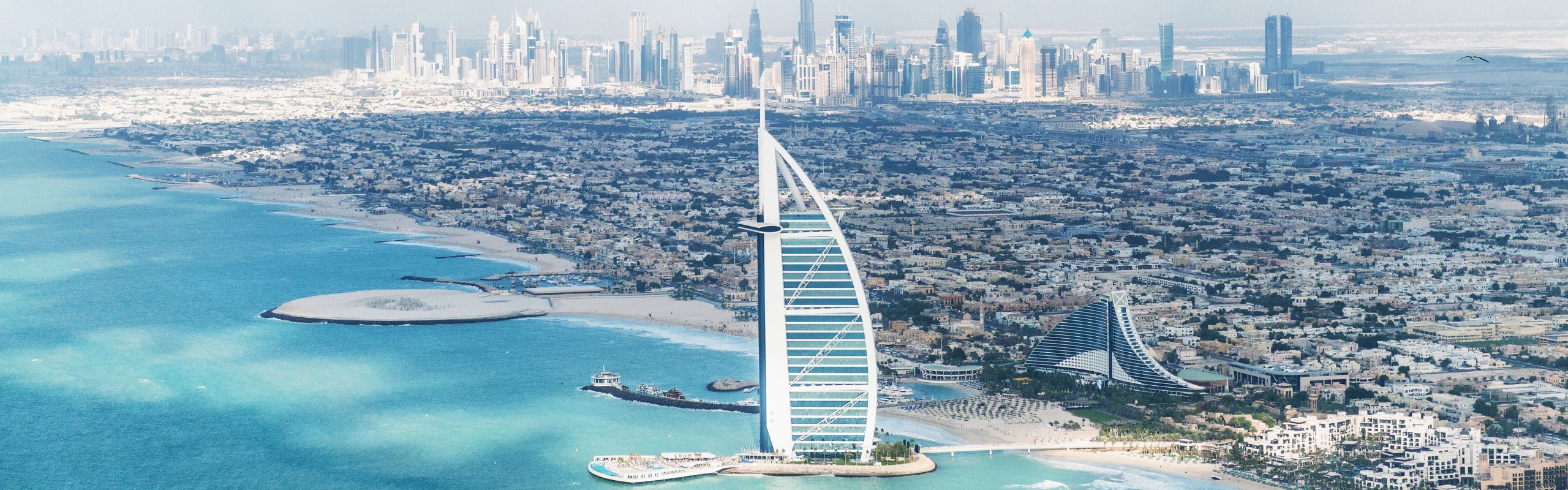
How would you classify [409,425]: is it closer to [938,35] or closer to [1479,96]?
[1479,96]

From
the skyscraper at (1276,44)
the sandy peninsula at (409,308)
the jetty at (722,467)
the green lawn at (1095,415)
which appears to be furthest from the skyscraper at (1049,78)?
the jetty at (722,467)

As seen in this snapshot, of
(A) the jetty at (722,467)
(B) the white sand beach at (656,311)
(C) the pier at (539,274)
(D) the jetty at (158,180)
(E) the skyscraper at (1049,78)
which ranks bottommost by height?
(A) the jetty at (722,467)

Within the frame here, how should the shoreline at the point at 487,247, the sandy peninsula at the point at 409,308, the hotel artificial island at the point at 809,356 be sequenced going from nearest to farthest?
1. the hotel artificial island at the point at 809,356
2. the shoreline at the point at 487,247
3. the sandy peninsula at the point at 409,308

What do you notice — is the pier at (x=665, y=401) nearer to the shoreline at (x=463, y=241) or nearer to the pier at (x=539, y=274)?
the shoreline at (x=463, y=241)

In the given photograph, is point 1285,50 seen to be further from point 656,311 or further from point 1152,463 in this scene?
point 1152,463

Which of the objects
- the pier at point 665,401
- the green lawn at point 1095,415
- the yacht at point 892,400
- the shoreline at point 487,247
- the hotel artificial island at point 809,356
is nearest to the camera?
the hotel artificial island at point 809,356

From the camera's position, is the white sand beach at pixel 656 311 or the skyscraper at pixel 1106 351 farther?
the white sand beach at pixel 656 311

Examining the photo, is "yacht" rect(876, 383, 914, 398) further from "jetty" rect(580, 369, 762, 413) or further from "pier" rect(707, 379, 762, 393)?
"jetty" rect(580, 369, 762, 413)

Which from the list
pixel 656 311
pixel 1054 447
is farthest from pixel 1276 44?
pixel 1054 447
